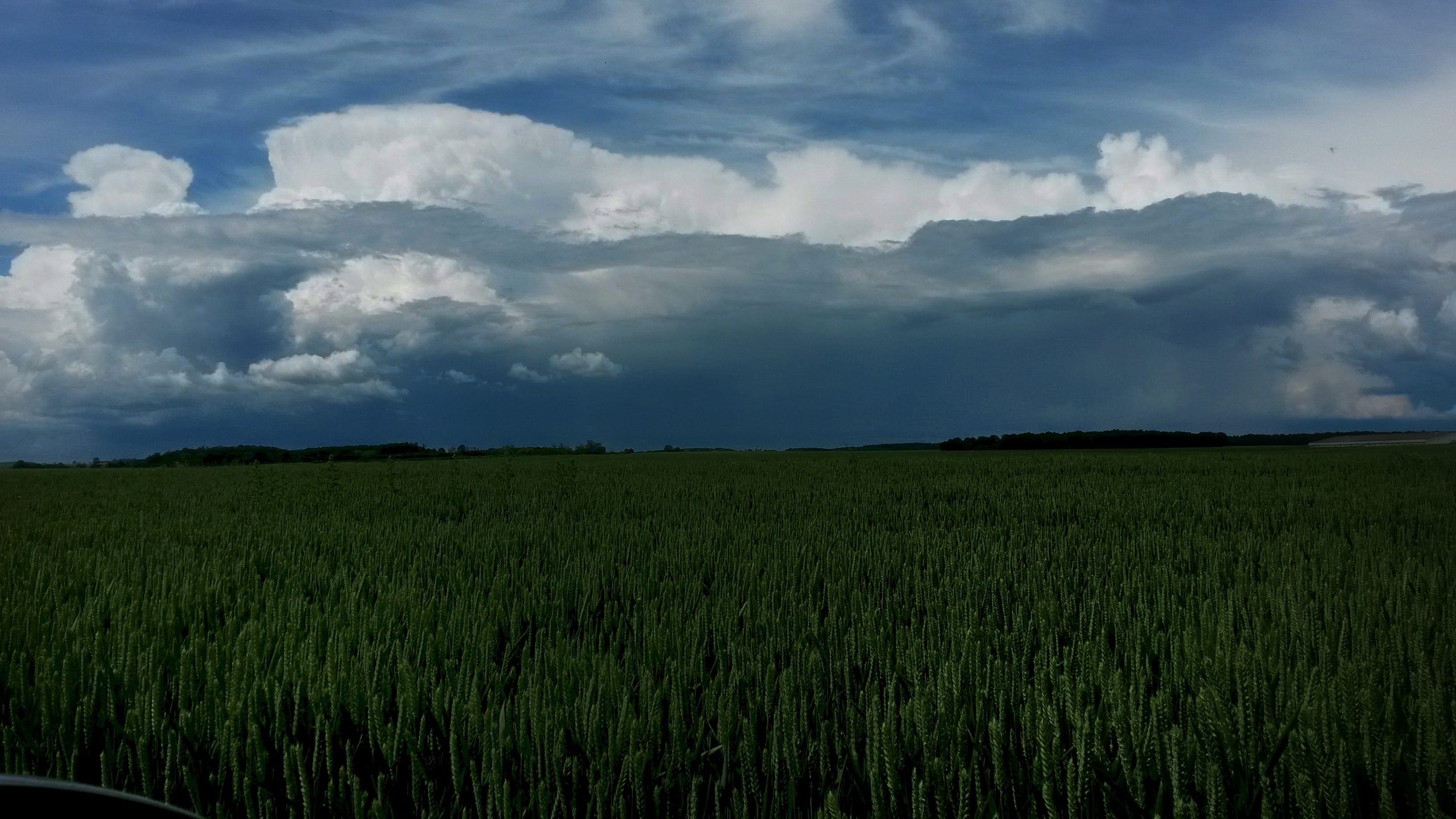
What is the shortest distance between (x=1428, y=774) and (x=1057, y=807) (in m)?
0.95

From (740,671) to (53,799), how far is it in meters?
2.52

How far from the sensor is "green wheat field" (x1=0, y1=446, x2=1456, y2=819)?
2352 millimetres

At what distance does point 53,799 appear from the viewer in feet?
2.47

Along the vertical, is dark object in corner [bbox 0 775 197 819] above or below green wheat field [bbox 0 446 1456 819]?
above

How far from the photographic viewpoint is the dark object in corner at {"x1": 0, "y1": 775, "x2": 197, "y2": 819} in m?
0.74

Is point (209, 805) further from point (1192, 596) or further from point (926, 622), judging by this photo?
point (1192, 596)

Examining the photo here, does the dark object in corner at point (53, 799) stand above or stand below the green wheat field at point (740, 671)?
above

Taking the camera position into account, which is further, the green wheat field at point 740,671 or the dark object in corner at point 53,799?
the green wheat field at point 740,671

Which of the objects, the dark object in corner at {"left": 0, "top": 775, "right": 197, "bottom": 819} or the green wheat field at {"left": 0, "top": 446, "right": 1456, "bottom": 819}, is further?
the green wheat field at {"left": 0, "top": 446, "right": 1456, "bottom": 819}

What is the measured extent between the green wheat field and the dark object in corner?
153 cm

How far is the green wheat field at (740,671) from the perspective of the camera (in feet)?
7.72

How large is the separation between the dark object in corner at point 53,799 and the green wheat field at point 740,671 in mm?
1530

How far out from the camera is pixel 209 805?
261 cm

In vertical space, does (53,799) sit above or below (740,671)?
above
